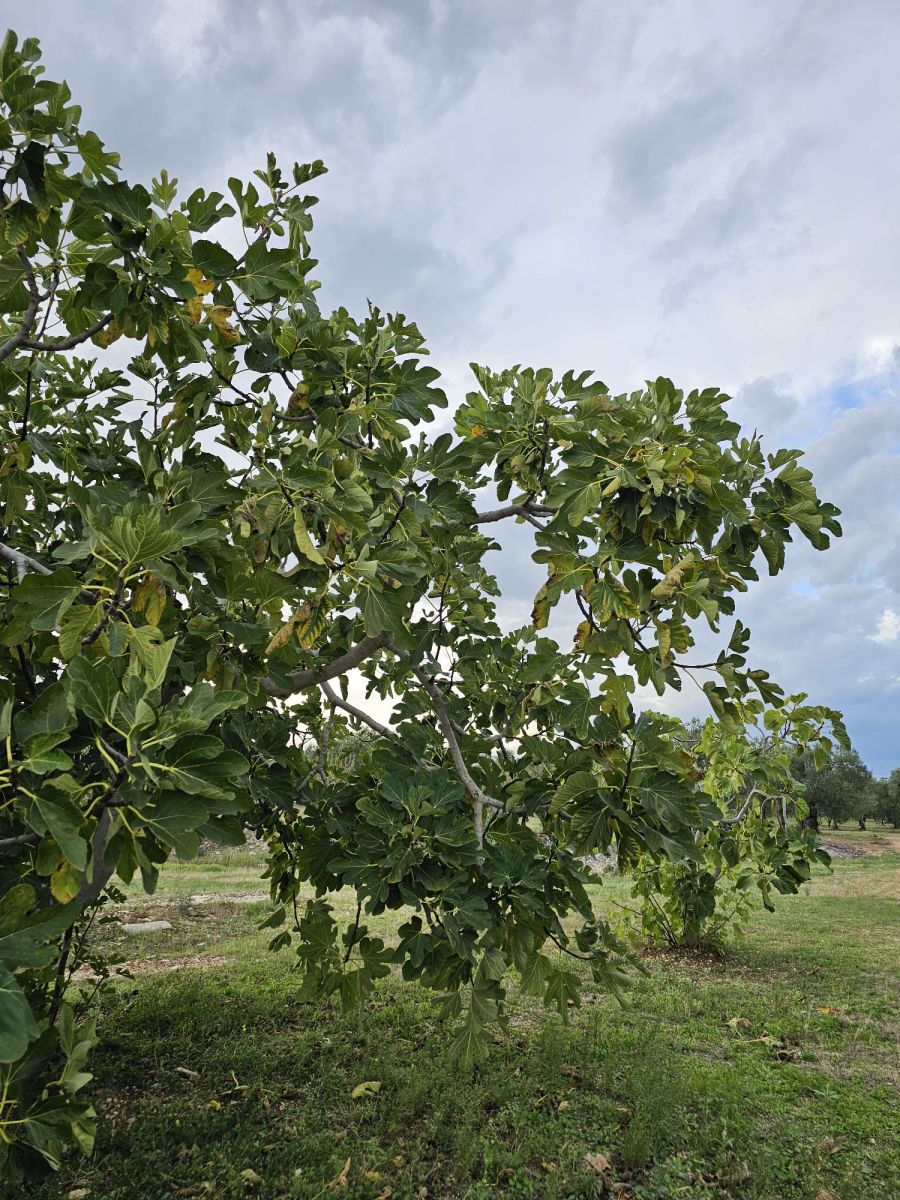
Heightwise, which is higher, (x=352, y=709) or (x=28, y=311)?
(x=28, y=311)

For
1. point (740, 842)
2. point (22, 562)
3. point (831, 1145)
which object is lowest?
point (831, 1145)

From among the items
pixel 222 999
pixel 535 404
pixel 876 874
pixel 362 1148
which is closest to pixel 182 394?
pixel 535 404

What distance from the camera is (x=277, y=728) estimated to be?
3488 mm

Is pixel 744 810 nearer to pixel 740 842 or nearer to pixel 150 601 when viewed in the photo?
pixel 740 842

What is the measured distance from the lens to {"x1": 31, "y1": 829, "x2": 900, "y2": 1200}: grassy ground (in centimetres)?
381

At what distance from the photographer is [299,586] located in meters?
2.97

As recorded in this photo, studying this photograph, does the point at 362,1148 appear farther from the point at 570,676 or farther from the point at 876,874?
the point at 876,874

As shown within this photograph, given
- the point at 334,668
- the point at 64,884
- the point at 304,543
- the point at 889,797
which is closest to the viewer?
the point at 64,884

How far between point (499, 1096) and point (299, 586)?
372 centimetres

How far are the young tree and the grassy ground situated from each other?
1130 millimetres

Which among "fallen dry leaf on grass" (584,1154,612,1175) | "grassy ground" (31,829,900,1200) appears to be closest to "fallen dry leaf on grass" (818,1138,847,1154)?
"grassy ground" (31,829,900,1200)

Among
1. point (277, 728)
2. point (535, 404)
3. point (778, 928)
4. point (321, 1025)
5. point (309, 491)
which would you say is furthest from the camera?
point (778, 928)

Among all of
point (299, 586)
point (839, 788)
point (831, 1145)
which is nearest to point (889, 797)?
point (839, 788)

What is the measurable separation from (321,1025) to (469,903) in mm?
4042
